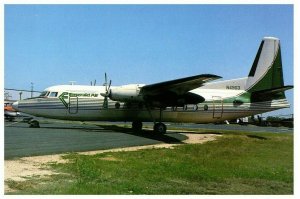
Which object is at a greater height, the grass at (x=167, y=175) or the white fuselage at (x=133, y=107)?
the white fuselage at (x=133, y=107)

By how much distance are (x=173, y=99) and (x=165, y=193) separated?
550 inches

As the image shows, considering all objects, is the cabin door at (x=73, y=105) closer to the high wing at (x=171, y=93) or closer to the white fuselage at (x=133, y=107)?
the white fuselage at (x=133, y=107)

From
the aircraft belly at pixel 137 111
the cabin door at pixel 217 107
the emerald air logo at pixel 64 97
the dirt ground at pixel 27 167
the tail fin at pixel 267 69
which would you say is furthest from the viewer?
the cabin door at pixel 217 107

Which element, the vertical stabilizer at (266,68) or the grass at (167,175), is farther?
the vertical stabilizer at (266,68)

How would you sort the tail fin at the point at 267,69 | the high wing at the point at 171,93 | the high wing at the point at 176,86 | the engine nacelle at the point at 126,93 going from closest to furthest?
1. the high wing at the point at 176,86
2. the high wing at the point at 171,93
3. the engine nacelle at the point at 126,93
4. the tail fin at the point at 267,69

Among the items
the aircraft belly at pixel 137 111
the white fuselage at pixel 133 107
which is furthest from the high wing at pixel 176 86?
the aircraft belly at pixel 137 111

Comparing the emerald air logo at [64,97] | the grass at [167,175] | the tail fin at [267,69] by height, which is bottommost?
→ the grass at [167,175]

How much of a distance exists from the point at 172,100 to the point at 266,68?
7128 millimetres

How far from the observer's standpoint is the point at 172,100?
2158 centimetres

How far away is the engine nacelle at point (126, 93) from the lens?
20553mm

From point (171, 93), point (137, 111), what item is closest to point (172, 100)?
point (171, 93)

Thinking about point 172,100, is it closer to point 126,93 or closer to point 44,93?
point 126,93

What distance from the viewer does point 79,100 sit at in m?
22.2
